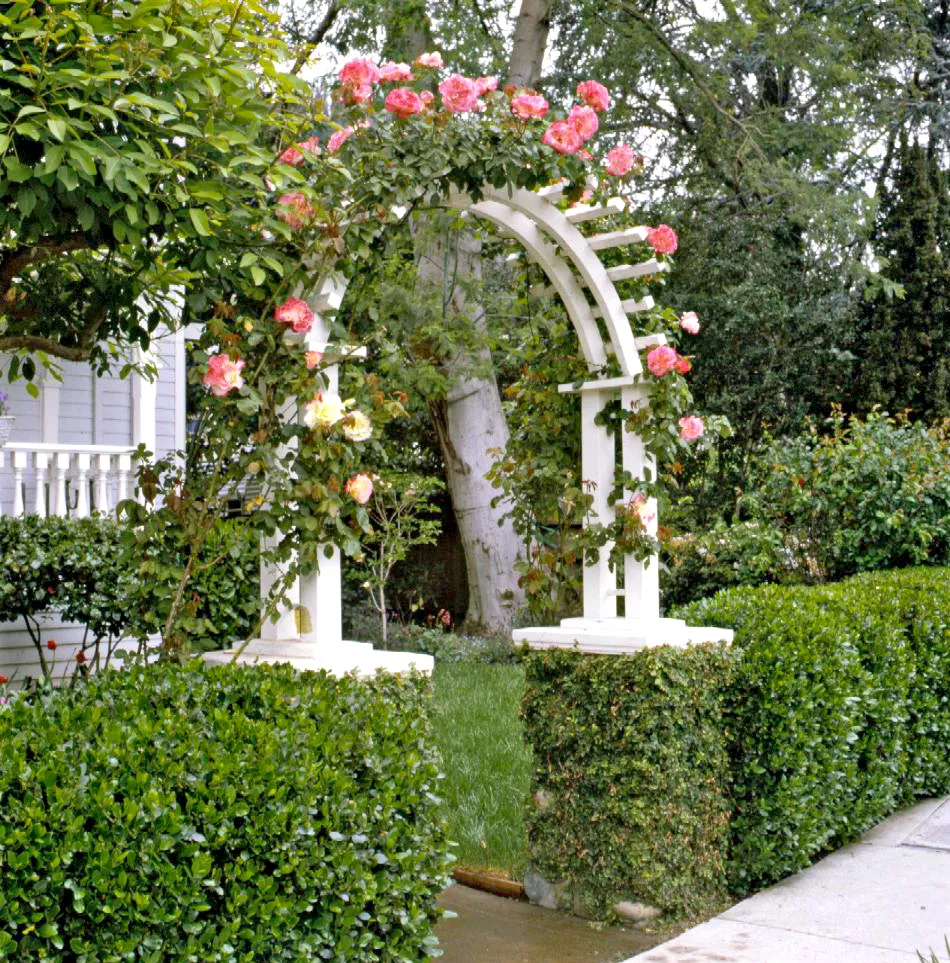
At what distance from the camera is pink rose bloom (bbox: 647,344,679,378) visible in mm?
4270

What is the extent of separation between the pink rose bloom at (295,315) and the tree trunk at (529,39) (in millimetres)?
8734

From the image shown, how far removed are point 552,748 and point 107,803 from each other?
7.52 feet

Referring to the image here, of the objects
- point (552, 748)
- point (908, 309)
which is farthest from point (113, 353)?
point (908, 309)

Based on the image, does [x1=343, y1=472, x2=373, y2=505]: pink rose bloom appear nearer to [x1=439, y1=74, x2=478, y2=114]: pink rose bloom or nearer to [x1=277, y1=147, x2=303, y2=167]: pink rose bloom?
[x1=277, y1=147, x2=303, y2=167]: pink rose bloom

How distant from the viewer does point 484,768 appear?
6.01m

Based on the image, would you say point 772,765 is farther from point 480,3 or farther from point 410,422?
point 480,3

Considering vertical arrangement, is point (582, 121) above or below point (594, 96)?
below

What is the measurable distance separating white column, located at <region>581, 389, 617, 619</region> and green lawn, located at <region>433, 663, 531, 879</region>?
0.81 m

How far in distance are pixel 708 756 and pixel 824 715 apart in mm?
635

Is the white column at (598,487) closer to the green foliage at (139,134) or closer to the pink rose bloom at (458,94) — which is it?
the pink rose bloom at (458,94)

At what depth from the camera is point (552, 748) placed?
429cm

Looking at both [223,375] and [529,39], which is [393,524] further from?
[223,375]

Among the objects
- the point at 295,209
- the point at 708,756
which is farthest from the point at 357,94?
the point at 708,756

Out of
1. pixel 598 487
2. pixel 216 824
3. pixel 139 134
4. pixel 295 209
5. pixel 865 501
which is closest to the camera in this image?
pixel 216 824
